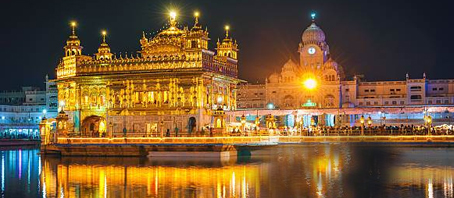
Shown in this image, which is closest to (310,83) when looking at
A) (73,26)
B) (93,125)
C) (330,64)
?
(330,64)

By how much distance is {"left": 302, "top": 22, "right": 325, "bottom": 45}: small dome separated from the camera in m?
83.1

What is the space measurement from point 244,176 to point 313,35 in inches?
2205

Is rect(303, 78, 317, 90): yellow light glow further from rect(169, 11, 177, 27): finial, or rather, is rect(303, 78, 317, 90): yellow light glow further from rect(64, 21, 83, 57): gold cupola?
rect(64, 21, 83, 57): gold cupola

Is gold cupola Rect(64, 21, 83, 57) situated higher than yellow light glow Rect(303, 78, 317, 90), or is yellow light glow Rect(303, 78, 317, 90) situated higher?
gold cupola Rect(64, 21, 83, 57)

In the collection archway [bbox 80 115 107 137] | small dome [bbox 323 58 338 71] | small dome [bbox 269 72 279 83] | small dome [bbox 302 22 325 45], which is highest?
small dome [bbox 302 22 325 45]

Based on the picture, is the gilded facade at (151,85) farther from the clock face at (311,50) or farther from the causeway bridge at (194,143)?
the clock face at (311,50)

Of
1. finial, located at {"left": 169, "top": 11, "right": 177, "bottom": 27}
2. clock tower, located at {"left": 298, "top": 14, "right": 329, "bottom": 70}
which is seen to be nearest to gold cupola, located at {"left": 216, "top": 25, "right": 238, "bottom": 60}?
finial, located at {"left": 169, "top": 11, "right": 177, "bottom": 27}

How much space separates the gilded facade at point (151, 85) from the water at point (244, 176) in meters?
7.25

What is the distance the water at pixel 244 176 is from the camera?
24.8 m

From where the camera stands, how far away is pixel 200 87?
4606 centimetres

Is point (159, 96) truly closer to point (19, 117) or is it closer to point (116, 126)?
point (116, 126)

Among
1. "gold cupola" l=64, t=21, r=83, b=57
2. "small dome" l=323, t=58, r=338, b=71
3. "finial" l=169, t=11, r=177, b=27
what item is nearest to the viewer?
"finial" l=169, t=11, r=177, b=27

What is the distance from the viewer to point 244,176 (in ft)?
96.0

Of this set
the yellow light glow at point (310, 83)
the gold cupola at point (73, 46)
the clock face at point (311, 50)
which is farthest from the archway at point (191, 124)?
the clock face at point (311, 50)
